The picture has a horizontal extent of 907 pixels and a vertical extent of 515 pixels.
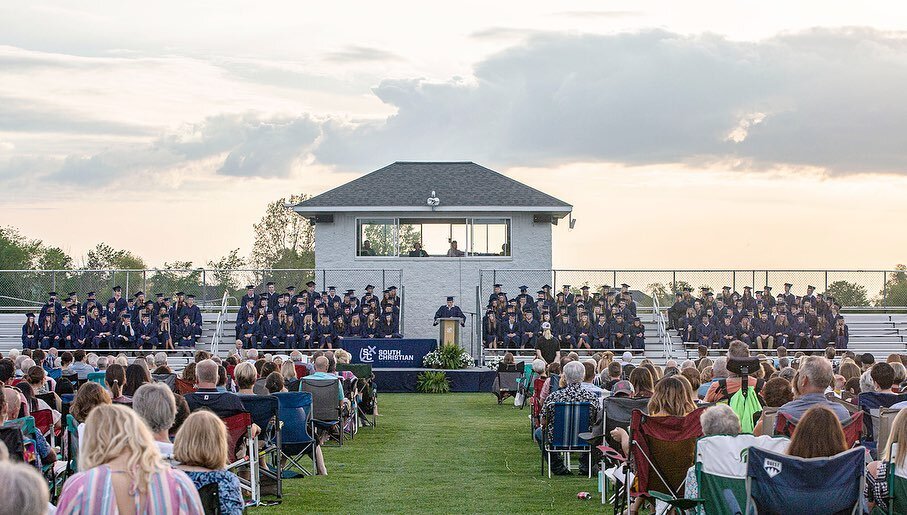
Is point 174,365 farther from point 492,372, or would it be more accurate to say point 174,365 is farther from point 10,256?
point 10,256

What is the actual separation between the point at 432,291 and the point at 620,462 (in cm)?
2670

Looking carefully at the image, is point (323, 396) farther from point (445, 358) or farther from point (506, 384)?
point (445, 358)

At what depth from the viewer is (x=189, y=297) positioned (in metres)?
33.2

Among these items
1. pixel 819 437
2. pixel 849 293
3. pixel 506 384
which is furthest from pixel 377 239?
pixel 819 437

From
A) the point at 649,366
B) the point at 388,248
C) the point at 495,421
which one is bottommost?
the point at 495,421

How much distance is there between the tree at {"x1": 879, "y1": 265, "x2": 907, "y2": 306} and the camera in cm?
3831

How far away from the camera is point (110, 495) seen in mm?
5105

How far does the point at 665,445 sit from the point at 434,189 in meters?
30.4

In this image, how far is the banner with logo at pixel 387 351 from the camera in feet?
99.1

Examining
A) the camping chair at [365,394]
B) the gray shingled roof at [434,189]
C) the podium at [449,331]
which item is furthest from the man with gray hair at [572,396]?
the gray shingled roof at [434,189]

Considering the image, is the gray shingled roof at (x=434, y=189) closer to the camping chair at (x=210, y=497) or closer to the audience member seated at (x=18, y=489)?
the camping chair at (x=210, y=497)

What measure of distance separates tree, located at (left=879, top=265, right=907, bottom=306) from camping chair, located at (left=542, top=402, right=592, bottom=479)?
90.3ft

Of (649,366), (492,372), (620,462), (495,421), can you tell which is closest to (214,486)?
(620,462)

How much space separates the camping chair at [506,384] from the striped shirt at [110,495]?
19858 mm
